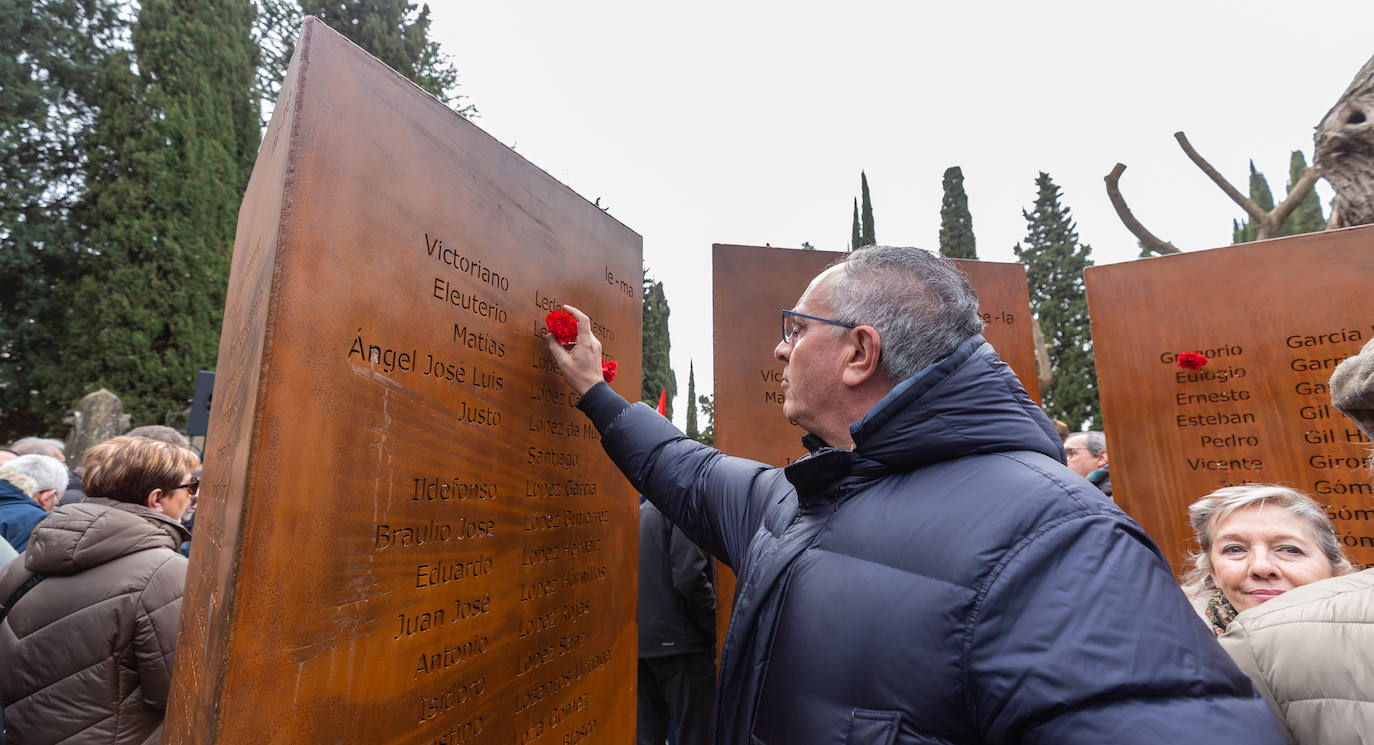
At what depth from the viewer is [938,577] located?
1.04 m

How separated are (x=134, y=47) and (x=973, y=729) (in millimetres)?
18490

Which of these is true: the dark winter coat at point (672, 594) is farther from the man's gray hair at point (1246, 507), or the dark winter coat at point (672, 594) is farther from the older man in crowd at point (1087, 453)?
the older man in crowd at point (1087, 453)

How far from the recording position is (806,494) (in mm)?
1406

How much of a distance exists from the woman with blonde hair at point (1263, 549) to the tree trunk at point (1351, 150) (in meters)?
1.91

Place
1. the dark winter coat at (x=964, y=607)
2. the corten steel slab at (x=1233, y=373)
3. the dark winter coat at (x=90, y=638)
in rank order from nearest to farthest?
the dark winter coat at (x=964, y=607)
the dark winter coat at (x=90, y=638)
the corten steel slab at (x=1233, y=373)

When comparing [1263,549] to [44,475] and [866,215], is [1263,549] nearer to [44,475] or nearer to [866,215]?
[44,475]

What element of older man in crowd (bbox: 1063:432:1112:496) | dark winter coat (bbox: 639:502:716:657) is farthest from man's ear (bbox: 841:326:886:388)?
older man in crowd (bbox: 1063:432:1112:496)

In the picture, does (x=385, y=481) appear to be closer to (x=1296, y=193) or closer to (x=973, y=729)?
(x=973, y=729)

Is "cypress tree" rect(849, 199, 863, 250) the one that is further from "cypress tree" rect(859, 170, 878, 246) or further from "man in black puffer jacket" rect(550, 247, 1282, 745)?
"man in black puffer jacket" rect(550, 247, 1282, 745)

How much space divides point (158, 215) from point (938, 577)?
54.1 feet

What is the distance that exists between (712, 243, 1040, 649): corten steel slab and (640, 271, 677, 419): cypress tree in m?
14.8

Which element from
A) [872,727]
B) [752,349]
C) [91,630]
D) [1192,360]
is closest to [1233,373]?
[1192,360]

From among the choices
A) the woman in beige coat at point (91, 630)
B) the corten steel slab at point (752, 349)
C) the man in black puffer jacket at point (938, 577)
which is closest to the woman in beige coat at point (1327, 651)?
the man in black puffer jacket at point (938, 577)

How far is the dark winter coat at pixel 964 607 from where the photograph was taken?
0.88m
